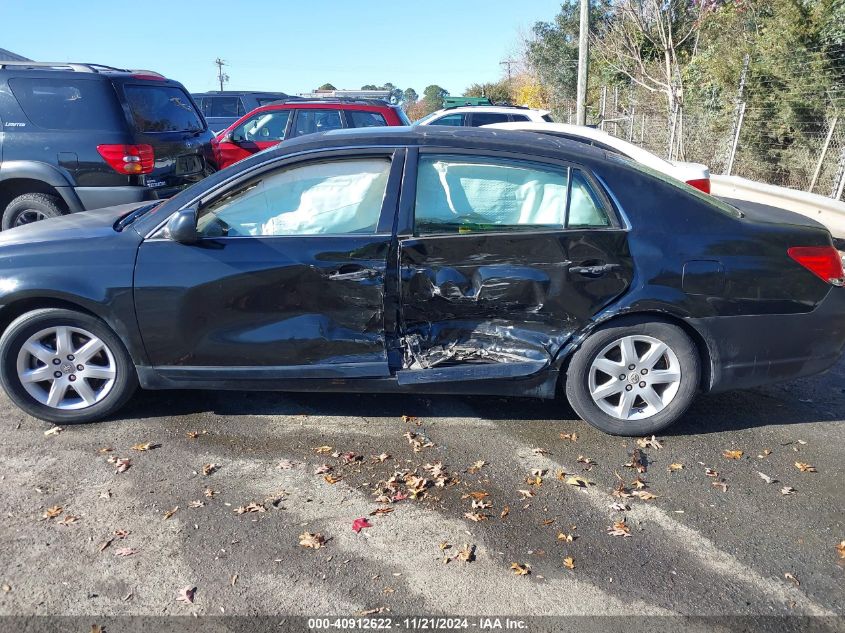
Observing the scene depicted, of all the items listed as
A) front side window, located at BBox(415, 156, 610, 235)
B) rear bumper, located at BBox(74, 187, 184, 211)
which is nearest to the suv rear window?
rear bumper, located at BBox(74, 187, 184, 211)

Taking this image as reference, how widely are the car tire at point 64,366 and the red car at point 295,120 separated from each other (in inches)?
318

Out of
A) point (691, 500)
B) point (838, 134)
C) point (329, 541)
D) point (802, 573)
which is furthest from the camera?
point (838, 134)

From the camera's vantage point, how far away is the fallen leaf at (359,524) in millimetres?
3316

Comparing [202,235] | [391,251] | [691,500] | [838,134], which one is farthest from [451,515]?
[838,134]

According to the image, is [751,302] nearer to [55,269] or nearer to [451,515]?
[451,515]

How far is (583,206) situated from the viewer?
4.08 meters

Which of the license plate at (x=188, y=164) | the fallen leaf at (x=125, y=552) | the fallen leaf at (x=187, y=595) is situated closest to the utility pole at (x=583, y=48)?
the license plate at (x=188, y=164)

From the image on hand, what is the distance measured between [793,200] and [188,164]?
7.90m

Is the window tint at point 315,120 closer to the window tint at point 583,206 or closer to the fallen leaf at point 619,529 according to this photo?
the window tint at point 583,206

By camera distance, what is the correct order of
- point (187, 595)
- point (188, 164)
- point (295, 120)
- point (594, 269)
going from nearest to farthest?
point (187, 595) → point (594, 269) → point (188, 164) → point (295, 120)

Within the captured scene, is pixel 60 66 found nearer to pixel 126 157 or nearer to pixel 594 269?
pixel 126 157

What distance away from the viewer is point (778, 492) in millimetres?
3660

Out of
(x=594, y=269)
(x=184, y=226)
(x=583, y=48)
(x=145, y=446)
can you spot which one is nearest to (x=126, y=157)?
(x=184, y=226)

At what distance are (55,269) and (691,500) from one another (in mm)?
3716
